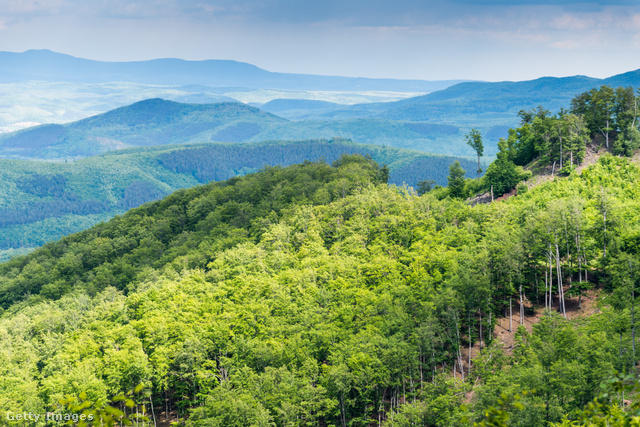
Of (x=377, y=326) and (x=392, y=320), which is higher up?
(x=392, y=320)

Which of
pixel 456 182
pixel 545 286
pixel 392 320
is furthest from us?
pixel 456 182

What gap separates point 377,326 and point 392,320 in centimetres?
263

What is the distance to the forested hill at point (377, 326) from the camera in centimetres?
Answer: 5781

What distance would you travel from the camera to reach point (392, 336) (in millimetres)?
69250

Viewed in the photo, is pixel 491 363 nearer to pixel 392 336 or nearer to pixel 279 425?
pixel 392 336

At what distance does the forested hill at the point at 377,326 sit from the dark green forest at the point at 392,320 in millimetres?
320

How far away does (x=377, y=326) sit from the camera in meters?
73.8

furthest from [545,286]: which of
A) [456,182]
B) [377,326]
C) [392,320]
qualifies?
[456,182]

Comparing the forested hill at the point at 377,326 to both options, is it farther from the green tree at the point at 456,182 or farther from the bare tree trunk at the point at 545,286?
the green tree at the point at 456,182

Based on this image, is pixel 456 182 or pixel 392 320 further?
pixel 456 182

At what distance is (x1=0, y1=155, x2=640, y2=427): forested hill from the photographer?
57812 mm

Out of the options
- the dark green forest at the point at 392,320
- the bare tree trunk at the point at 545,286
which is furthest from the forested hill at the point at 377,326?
the bare tree trunk at the point at 545,286

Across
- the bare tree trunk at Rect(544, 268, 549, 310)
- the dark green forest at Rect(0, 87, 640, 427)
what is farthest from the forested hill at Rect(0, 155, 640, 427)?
the bare tree trunk at Rect(544, 268, 549, 310)

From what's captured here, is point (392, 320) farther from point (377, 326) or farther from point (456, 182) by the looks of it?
point (456, 182)
